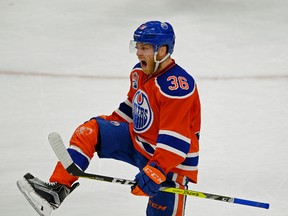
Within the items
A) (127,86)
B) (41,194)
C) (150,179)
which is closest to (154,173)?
(150,179)

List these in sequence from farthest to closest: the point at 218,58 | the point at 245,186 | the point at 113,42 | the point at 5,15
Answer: the point at 5,15, the point at 113,42, the point at 218,58, the point at 245,186

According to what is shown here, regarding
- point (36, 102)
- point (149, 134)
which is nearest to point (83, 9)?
point (36, 102)

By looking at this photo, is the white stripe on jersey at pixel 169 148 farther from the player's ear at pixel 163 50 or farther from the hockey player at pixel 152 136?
the player's ear at pixel 163 50

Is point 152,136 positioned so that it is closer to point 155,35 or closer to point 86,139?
point 86,139

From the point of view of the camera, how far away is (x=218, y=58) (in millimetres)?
5609

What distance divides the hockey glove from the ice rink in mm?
737

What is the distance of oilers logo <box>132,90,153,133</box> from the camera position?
286 centimetres

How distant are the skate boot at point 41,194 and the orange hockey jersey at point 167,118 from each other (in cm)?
43

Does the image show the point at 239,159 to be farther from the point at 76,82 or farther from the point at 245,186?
the point at 76,82

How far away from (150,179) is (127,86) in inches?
99.6

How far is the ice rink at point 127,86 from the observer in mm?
3570

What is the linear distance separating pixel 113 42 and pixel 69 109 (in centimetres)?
162

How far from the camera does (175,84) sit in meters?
2.71

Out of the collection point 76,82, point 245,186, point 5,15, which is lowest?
point 245,186
